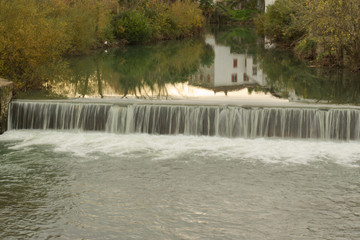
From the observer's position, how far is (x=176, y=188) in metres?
12.9

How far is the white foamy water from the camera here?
15320 millimetres

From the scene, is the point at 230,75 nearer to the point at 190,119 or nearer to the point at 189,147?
the point at 190,119

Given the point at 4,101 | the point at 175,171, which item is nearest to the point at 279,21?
the point at 4,101

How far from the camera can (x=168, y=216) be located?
36.9 feet

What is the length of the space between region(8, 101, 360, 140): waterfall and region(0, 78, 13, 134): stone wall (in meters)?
0.34

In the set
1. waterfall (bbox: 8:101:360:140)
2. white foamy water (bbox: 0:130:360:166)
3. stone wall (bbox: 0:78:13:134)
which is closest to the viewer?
→ white foamy water (bbox: 0:130:360:166)

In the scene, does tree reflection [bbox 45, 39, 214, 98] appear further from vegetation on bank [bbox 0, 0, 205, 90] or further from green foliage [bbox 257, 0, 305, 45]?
green foliage [bbox 257, 0, 305, 45]

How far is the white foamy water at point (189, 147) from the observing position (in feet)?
50.3

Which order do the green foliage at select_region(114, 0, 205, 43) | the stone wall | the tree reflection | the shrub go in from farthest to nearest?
the shrub, the green foliage at select_region(114, 0, 205, 43), the tree reflection, the stone wall

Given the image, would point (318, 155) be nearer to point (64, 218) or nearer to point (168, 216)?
point (168, 216)

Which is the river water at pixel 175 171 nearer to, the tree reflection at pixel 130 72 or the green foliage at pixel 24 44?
the tree reflection at pixel 130 72

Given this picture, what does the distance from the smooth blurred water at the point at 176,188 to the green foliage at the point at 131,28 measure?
3311cm

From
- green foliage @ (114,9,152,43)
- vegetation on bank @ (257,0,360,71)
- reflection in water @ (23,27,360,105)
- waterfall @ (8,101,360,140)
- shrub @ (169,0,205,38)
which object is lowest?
waterfall @ (8,101,360,140)

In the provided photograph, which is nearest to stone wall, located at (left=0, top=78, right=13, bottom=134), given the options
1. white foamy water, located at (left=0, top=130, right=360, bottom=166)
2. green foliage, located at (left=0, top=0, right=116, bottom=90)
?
white foamy water, located at (left=0, top=130, right=360, bottom=166)
